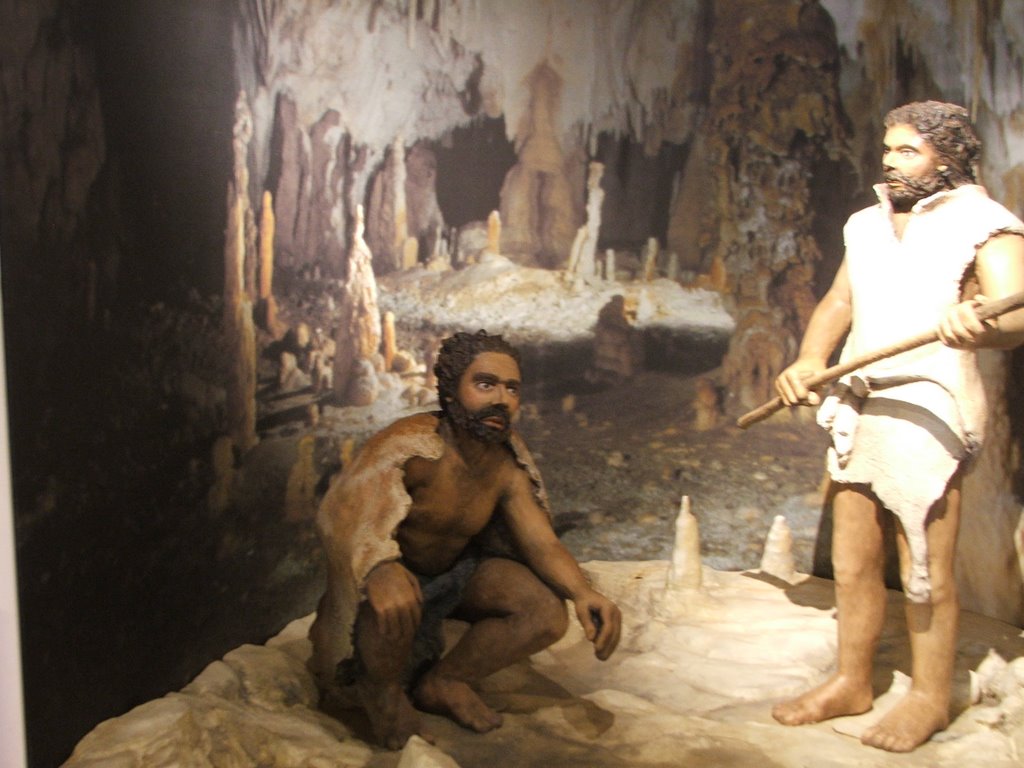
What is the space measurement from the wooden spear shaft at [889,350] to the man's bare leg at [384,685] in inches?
58.8

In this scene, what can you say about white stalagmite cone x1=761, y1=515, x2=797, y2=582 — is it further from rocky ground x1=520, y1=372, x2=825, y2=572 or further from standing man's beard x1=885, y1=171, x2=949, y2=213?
standing man's beard x1=885, y1=171, x2=949, y2=213

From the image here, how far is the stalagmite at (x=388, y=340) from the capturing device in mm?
5035

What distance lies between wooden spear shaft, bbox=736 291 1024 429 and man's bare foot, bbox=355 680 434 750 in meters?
1.57

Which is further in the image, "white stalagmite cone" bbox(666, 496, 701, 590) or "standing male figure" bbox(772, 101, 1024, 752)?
"white stalagmite cone" bbox(666, 496, 701, 590)

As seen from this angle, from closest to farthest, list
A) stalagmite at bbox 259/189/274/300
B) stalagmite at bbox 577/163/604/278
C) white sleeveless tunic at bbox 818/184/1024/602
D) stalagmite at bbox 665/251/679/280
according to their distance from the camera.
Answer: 1. white sleeveless tunic at bbox 818/184/1024/602
2. stalagmite at bbox 259/189/274/300
3. stalagmite at bbox 577/163/604/278
4. stalagmite at bbox 665/251/679/280

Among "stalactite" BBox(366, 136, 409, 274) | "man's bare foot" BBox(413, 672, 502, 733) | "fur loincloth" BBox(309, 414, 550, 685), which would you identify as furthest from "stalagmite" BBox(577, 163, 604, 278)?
"man's bare foot" BBox(413, 672, 502, 733)

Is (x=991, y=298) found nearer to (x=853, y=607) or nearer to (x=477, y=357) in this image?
(x=853, y=607)

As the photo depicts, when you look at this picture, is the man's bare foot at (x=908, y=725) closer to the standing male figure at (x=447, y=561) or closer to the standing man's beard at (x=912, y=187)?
Answer: the standing male figure at (x=447, y=561)

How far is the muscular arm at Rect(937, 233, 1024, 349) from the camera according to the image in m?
2.91

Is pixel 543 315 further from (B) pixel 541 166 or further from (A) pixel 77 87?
(A) pixel 77 87

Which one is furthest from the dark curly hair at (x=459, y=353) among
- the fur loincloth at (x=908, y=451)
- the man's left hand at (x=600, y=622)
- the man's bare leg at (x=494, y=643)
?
the fur loincloth at (x=908, y=451)

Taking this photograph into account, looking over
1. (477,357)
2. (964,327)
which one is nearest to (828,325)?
(964,327)

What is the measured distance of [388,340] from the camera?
199 inches

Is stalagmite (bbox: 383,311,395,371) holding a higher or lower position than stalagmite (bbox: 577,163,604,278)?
lower
